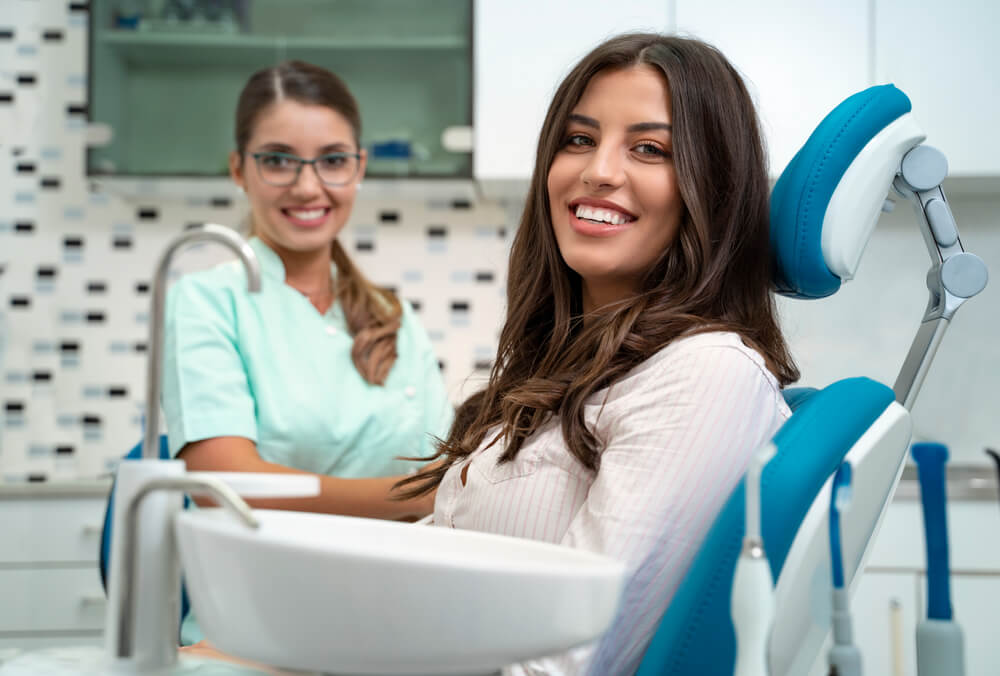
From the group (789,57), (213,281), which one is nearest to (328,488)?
(213,281)

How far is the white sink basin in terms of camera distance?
0.54 meters

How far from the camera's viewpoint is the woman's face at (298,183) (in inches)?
70.0

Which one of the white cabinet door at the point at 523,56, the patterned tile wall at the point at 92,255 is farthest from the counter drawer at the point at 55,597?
the white cabinet door at the point at 523,56

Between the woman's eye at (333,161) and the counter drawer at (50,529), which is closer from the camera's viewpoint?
the woman's eye at (333,161)

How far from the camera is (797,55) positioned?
252cm

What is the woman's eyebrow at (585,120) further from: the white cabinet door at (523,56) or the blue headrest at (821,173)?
the white cabinet door at (523,56)

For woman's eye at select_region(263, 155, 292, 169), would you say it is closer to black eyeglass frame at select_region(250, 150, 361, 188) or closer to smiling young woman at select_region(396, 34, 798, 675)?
black eyeglass frame at select_region(250, 150, 361, 188)

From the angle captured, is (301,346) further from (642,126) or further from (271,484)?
(271,484)

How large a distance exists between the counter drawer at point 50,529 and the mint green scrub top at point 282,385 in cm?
93

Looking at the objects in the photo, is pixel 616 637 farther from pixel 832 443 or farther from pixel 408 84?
pixel 408 84

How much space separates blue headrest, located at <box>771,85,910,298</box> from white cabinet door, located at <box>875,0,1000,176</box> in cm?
160

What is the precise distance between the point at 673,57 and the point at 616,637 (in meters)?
0.69

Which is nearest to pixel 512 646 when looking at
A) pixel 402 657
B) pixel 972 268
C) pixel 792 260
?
pixel 402 657

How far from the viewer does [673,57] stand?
3.78 feet
